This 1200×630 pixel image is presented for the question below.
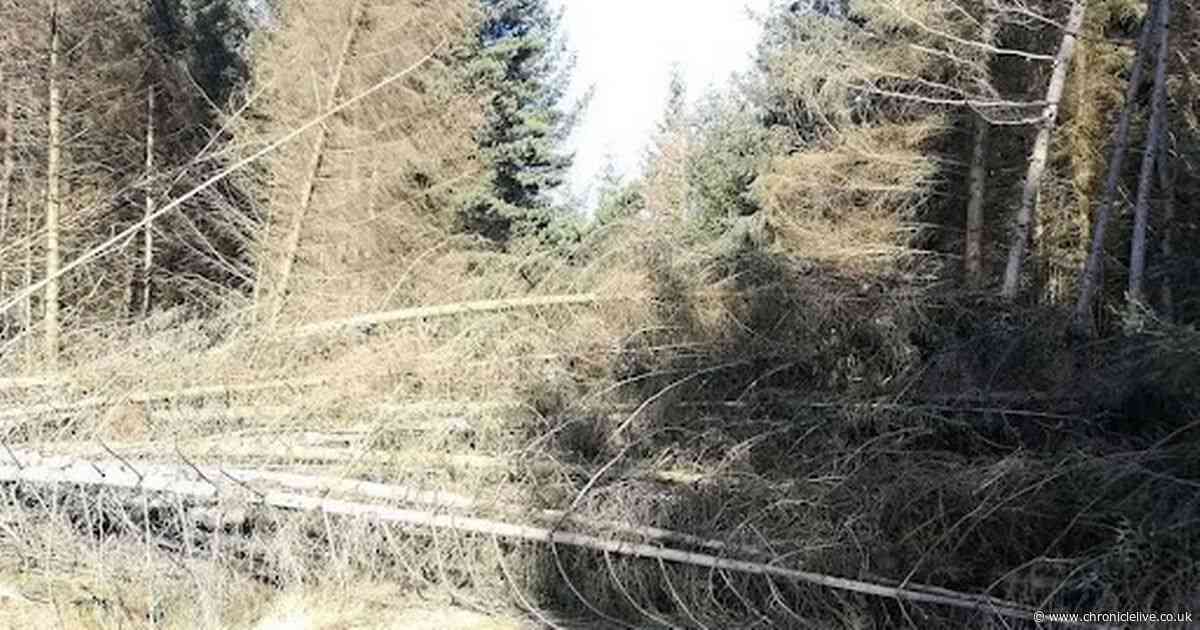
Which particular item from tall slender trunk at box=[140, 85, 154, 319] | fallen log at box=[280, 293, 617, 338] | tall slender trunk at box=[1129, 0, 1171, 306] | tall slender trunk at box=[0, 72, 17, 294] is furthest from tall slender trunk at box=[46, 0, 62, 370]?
tall slender trunk at box=[1129, 0, 1171, 306]

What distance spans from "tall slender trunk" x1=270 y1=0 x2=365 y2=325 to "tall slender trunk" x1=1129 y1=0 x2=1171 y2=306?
7.25m

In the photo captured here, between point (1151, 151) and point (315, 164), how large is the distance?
782 centimetres

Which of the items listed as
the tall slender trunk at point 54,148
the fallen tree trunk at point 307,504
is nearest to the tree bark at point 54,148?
the tall slender trunk at point 54,148

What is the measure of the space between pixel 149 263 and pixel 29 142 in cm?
193

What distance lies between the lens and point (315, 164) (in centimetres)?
1095

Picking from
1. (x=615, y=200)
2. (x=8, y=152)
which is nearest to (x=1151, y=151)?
(x=615, y=200)

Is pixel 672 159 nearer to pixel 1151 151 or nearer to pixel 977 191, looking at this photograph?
pixel 977 191

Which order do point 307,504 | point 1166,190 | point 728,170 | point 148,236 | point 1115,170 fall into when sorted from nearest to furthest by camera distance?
point 307,504 < point 1115,170 < point 1166,190 < point 148,236 < point 728,170

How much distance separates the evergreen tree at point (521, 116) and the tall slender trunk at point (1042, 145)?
1031 centimetres

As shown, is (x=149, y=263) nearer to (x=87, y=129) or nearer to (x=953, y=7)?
(x=87, y=129)

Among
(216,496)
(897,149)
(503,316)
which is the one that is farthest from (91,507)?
(897,149)

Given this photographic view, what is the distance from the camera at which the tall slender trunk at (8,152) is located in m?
11.6

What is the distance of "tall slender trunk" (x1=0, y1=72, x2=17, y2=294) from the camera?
11.6 meters

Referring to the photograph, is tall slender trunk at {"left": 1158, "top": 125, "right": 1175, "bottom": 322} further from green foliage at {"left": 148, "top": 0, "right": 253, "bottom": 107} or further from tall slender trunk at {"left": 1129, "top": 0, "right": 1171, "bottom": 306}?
green foliage at {"left": 148, "top": 0, "right": 253, "bottom": 107}
